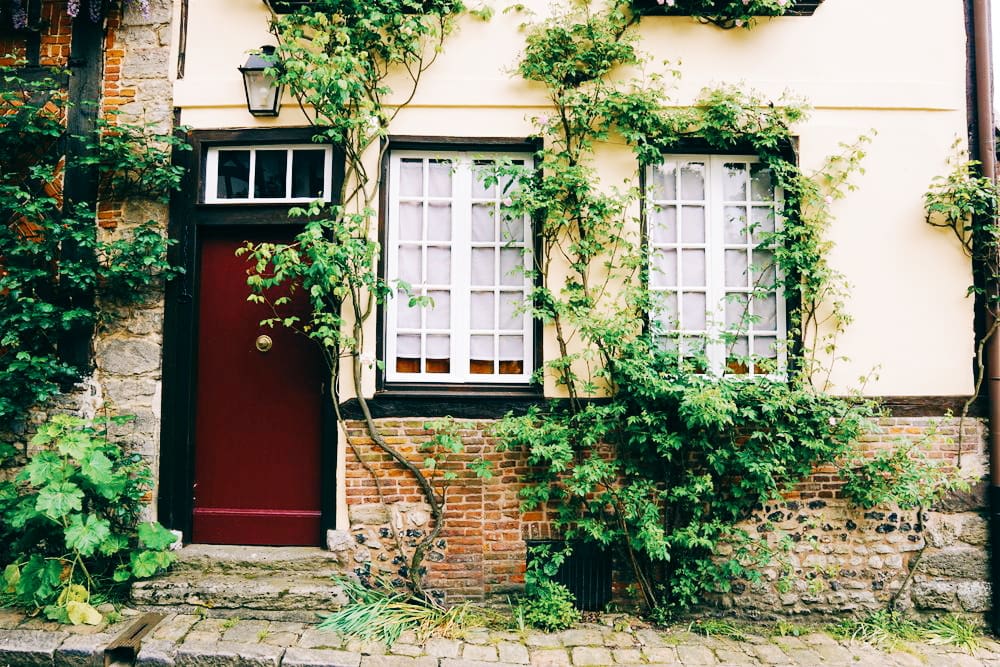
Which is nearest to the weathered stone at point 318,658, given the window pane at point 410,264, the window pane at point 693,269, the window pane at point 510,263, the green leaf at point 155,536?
the green leaf at point 155,536

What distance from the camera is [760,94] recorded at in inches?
193

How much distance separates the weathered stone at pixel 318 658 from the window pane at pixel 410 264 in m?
2.76

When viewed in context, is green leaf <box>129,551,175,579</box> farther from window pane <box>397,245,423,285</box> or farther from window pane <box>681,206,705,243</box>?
window pane <box>681,206,705,243</box>

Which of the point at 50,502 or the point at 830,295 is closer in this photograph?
the point at 50,502

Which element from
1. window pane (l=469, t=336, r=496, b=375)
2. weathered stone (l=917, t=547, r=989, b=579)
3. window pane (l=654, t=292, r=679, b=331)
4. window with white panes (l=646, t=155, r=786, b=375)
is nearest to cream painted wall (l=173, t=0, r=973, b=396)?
window with white panes (l=646, t=155, r=786, b=375)

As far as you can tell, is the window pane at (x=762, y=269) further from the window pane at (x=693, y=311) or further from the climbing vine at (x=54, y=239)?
the climbing vine at (x=54, y=239)

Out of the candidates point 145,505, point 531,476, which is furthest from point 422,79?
point 145,505

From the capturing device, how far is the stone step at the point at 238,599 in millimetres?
4410

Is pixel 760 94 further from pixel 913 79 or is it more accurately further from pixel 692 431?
pixel 692 431

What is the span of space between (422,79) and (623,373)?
2.87 m

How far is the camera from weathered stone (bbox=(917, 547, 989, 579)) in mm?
4695

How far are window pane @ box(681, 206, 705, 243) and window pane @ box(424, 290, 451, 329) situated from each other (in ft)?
6.72

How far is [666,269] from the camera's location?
5.04m

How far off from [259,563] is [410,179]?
327 cm
